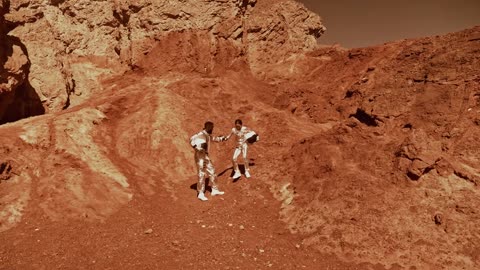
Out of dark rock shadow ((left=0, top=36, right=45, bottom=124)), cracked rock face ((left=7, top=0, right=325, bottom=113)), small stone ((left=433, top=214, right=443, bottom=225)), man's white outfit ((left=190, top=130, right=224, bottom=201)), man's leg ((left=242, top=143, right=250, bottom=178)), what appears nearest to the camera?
small stone ((left=433, top=214, right=443, bottom=225))

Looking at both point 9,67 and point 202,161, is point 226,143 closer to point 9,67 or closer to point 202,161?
point 202,161

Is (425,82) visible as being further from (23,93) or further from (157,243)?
(23,93)

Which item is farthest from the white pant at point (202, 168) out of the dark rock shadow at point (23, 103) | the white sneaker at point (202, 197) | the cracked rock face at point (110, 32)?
the cracked rock face at point (110, 32)

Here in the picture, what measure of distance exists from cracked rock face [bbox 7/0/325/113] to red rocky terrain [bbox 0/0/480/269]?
6 centimetres

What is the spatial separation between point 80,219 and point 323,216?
554cm

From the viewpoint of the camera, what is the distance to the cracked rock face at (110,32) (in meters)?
16.4

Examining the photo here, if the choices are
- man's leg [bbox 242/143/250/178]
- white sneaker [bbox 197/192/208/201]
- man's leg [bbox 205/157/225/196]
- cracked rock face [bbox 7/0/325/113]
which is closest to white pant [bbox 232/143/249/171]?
man's leg [bbox 242/143/250/178]

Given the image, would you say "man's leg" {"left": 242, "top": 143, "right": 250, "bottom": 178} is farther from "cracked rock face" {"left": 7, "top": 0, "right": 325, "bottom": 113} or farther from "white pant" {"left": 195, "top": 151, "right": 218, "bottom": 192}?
"cracked rock face" {"left": 7, "top": 0, "right": 325, "bottom": 113}

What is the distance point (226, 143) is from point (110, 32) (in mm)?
8748

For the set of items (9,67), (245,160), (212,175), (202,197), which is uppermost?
(9,67)

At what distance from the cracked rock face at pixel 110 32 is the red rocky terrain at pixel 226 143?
0.06 m

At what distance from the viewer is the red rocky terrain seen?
28.2 feet

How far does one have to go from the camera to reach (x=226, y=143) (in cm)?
1438

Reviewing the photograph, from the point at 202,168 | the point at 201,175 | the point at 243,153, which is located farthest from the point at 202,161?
the point at 243,153
